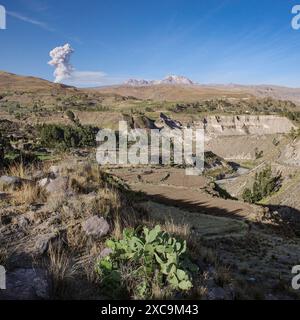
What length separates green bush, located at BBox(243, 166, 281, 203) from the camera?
5000 cm

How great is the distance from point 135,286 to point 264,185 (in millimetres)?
46218

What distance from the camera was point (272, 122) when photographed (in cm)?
13450

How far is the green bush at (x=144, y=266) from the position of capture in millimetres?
6777

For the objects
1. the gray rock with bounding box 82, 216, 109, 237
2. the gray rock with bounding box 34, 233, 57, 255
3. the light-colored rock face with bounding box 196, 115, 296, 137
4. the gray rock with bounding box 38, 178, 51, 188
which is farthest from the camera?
the light-colored rock face with bounding box 196, 115, 296, 137

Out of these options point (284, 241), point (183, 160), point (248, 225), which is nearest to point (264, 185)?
point (248, 225)

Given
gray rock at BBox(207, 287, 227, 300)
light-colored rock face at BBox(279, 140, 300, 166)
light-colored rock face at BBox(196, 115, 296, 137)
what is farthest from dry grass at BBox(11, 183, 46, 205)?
light-colored rock face at BBox(196, 115, 296, 137)

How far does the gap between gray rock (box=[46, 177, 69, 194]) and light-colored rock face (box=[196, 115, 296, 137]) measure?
121962mm

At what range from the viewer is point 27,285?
6.37 metres

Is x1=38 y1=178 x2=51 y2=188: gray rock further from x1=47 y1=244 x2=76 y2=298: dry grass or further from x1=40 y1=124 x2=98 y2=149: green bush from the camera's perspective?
x1=40 y1=124 x2=98 y2=149: green bush

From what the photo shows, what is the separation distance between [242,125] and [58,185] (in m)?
131

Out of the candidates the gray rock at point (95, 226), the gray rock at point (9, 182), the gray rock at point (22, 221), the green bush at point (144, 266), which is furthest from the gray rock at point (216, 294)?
the gray rock at point (9, 182)

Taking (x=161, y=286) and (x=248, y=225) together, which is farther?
(x=248, y=225)

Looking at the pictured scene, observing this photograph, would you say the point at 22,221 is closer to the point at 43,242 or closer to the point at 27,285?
the point at 43,242

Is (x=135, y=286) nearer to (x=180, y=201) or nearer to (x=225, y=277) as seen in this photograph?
(x=225, y=277)
